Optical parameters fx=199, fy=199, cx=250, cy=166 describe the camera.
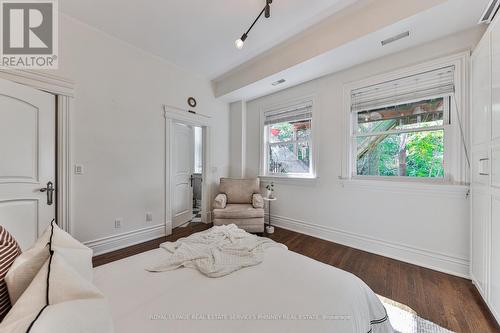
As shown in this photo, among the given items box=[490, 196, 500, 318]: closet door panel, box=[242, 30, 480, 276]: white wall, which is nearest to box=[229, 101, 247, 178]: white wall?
box=[242, 30, 480, 276]: white wall

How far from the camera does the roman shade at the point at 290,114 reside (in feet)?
11.0

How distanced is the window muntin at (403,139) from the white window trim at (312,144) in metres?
0.58

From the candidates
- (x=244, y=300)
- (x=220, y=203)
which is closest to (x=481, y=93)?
(x=244, y=300)

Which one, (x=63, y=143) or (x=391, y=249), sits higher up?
(x=63, y=143)

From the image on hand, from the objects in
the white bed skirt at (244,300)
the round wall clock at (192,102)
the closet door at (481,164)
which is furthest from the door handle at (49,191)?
the closet door at (481,164)

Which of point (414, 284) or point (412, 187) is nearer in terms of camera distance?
point (414, 284)

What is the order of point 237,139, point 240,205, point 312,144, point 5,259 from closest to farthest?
point 5,259 < point 312,144 < point 240,205 < point 237,139

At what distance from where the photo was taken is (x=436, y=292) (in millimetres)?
1805

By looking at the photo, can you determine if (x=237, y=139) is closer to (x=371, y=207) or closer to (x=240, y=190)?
(x=240, y=190)

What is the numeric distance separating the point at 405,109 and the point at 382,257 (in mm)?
1859

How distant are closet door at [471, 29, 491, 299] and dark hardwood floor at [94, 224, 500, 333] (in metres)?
0.16

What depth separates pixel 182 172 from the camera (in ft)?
13.0

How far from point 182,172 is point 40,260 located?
3.31 metres
